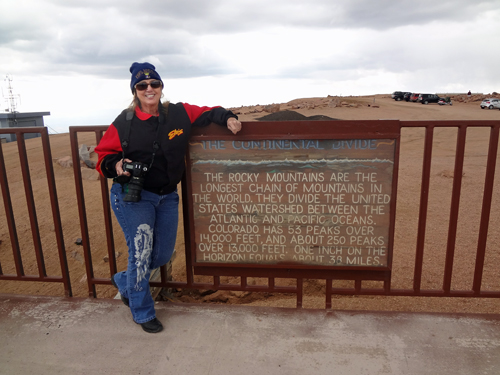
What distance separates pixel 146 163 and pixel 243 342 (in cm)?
141

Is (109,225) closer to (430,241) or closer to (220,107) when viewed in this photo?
(220,107)

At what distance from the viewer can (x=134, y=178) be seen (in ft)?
8.41

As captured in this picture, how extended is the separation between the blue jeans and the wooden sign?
24cm

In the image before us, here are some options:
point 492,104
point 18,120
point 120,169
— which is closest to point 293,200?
point 120,169

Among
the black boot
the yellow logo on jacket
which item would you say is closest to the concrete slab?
the black boot

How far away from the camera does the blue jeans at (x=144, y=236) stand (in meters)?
2.74

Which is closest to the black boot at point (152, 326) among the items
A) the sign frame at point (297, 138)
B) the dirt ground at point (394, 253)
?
the sign frame at point (297, 138)

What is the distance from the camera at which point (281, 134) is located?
9.27 ft

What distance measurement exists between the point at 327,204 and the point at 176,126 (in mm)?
1237

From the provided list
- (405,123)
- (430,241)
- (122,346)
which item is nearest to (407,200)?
(430,241)

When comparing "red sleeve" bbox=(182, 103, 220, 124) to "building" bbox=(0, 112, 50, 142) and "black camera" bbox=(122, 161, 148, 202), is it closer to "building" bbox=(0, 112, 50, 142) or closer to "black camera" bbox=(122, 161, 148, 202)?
"black camera" bbox=(122, 161, 148, 202)

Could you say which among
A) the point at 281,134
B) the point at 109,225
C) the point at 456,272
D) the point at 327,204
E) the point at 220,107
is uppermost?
the point at 220,107

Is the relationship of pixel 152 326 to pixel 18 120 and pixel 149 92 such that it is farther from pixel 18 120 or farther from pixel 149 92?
pixel 18 120

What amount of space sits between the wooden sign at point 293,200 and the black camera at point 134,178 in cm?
47
